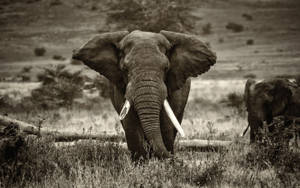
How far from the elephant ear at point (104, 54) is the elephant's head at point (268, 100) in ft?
11.1

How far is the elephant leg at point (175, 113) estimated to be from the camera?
25.7 feet

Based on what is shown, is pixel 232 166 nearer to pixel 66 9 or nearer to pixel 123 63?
pixel 123 63

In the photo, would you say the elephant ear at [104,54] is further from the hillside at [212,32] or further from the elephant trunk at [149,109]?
the hillside at [212,32]

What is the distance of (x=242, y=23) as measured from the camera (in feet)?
185

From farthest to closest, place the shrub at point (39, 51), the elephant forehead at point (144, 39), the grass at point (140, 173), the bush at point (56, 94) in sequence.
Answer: the shrub at point (39, 51)
the bush at point (56, 94)
the elephant forehead at point (144, 39)
the grass at point (140, 173)

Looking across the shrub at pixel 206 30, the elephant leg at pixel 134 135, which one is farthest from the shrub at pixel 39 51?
the elephant leg at pixel 134 135

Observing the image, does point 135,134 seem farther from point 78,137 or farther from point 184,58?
point 78,137

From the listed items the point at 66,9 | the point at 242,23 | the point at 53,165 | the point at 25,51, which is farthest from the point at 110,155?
the point at 66,9

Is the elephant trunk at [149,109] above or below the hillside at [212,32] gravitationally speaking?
above

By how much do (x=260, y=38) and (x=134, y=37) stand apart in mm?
42893

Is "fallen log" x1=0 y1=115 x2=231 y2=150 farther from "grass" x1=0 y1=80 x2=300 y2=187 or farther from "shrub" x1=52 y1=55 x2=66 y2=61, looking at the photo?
"shrub" x1=52 y1=55 x2=66 y2=61

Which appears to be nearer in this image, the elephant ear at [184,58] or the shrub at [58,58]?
the elephant ear at [184,58]

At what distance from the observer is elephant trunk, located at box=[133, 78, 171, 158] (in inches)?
279

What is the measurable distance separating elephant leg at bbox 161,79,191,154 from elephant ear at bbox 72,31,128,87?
37.6 inches
